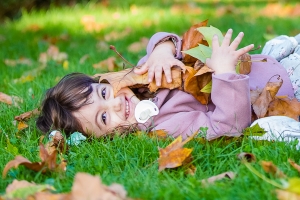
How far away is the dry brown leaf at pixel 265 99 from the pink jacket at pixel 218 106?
6.1 inches

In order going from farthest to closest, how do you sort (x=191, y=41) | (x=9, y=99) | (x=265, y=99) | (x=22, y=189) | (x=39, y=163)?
(x=9, y=99) → (x=191, y=41) → (x=265, y=99) → (x=39, y=163) → (x=22, y=189)

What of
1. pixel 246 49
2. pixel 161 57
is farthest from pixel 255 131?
pixel 161 57

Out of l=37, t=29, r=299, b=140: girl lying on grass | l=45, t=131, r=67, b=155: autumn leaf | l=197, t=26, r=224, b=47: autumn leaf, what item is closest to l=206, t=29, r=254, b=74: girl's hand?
l=37, t=29, r=299, b=140: girl lying on grass

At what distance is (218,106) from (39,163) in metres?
0.98

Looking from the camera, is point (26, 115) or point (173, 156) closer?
point (173, 156)

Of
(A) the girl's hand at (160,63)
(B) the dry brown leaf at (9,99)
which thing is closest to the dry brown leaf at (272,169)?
(A) the girl's hand at (160,63)

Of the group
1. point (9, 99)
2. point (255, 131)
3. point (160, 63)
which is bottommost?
point (9, 99)

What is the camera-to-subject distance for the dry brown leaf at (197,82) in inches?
112

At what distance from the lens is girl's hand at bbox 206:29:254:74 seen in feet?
8.91

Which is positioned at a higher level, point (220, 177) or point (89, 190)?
point (89, 190)

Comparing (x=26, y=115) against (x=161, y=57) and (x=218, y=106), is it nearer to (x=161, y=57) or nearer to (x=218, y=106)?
(x=161, y=57)

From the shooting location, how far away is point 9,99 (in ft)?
12.0

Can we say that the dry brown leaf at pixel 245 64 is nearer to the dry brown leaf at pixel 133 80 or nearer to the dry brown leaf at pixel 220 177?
the dry brown leaf at pixel 133 80

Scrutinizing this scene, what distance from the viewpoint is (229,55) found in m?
2.74
